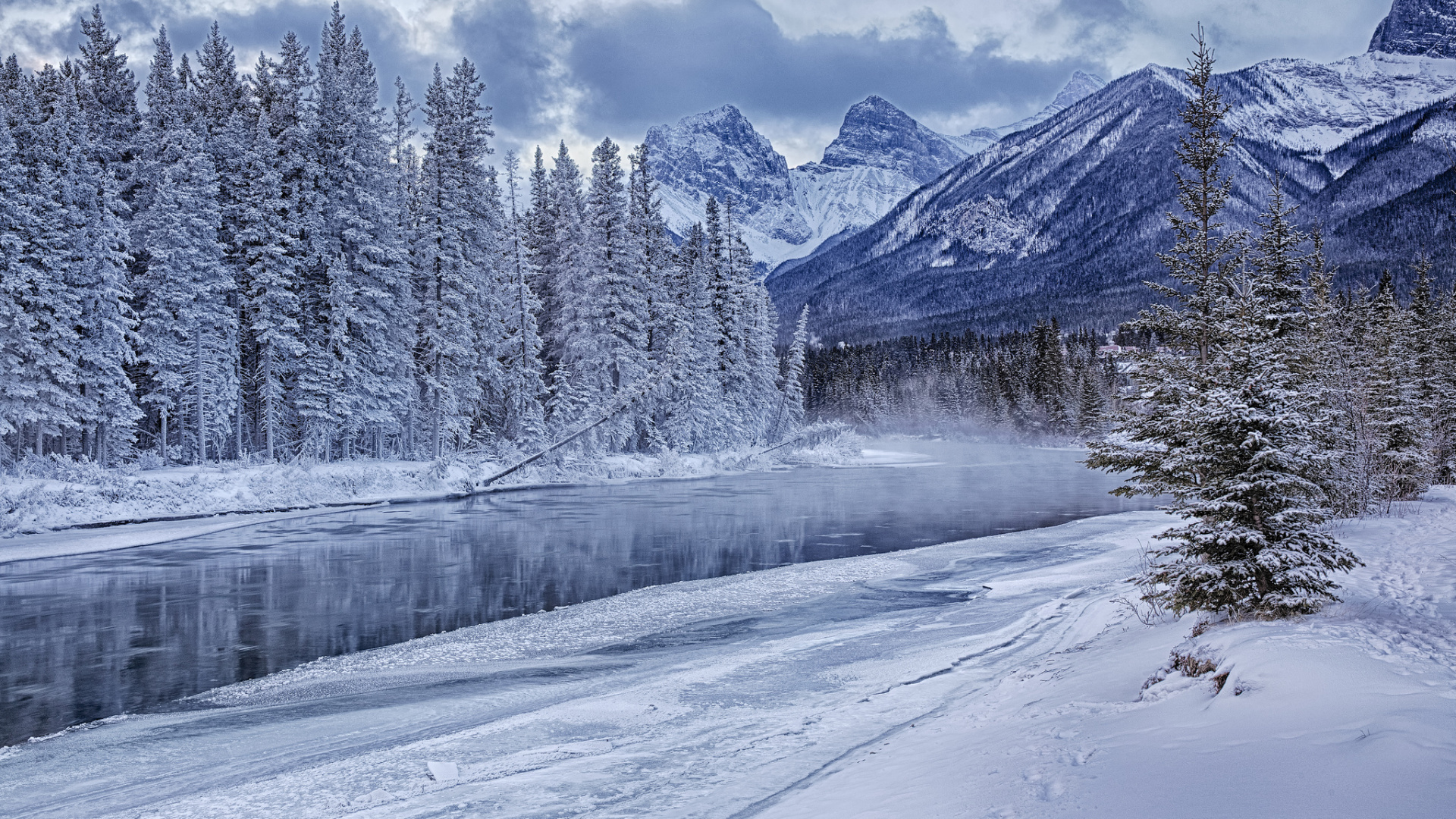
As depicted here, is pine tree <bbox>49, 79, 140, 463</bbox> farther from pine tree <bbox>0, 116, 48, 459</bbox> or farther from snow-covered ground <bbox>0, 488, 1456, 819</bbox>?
snow-covered ground <bbox>0, 488, 1456, 819</bbox>

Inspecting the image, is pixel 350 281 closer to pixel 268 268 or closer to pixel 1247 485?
pixel 268 268

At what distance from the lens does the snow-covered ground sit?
4.56m

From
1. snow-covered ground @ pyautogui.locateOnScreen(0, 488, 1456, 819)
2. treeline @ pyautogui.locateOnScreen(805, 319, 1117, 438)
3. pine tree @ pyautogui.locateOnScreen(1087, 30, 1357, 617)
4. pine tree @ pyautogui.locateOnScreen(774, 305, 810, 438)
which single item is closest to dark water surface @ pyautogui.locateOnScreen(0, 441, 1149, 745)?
snow-covered ground @ pyautogui.locateOnScreen(0, 488, 1456, 819)

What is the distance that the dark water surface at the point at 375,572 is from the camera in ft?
34.6

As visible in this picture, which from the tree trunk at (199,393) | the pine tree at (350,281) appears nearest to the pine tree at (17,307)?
the tree trunk at (199,393)

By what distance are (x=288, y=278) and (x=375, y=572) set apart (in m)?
22.5

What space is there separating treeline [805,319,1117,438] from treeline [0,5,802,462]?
179 feet

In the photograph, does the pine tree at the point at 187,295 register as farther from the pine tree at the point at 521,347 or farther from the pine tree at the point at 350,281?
the pine tree at the point at 521,347

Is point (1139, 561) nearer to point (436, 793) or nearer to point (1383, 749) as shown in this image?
point (1383, 749)

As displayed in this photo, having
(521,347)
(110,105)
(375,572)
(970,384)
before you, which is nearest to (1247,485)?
(375,572)

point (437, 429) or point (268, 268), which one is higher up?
point (268, 268)

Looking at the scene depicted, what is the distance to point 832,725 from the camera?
733 centimetres

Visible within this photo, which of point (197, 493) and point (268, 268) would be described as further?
point (268, 268)

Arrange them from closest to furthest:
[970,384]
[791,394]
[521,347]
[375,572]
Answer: [375,572] < [521,347] < [791,394] < [970,384]
